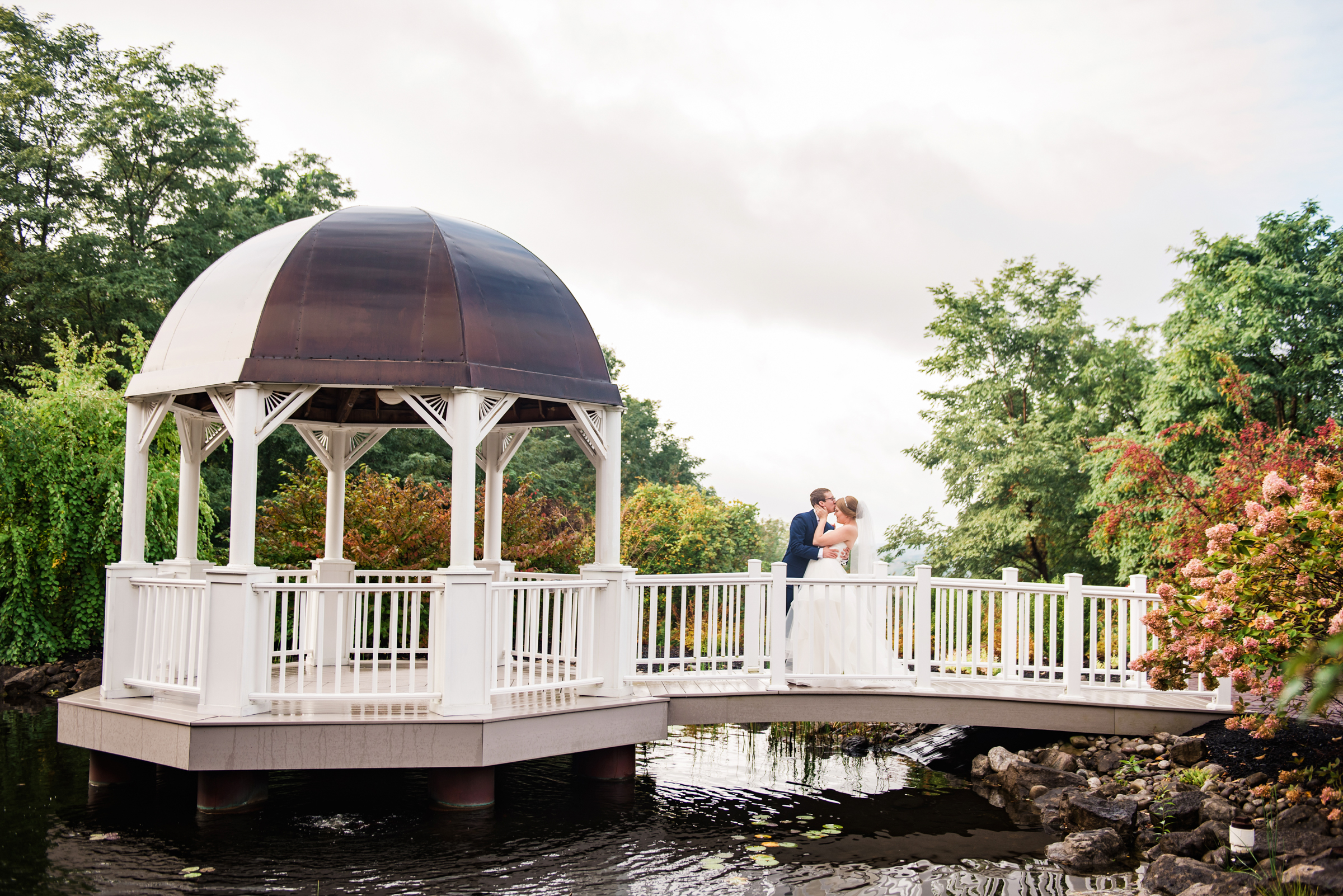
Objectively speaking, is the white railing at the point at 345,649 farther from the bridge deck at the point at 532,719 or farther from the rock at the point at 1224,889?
the rock at the point at 1224,889

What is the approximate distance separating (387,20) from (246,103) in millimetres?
11979

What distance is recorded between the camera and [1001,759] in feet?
31.1

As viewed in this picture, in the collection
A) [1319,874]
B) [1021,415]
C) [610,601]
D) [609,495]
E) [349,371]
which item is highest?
[1021,415]

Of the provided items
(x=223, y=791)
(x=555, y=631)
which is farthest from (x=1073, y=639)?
(x=223, y=791)

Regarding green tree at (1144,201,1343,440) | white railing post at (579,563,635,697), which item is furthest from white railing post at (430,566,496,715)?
green tree at (1144,201,1343,440)

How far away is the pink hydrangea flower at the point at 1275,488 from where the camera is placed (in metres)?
6.67

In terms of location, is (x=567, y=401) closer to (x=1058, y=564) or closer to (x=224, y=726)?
(x=224, y=726)

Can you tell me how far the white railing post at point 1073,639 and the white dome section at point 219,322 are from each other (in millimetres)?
7490

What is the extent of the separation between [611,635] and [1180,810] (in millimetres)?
4705

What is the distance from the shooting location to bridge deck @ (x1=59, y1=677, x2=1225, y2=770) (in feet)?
24.4

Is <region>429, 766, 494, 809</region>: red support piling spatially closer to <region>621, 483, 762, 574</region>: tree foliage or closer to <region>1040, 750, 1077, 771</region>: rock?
<region>1040, 750, 1077, 771</region>: rock

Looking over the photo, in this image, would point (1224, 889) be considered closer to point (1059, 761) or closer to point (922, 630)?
point (1059, 761)

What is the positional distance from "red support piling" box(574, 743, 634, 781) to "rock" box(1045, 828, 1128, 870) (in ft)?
11.8

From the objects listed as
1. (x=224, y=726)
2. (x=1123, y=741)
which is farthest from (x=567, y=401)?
(x=1123, y=741)
